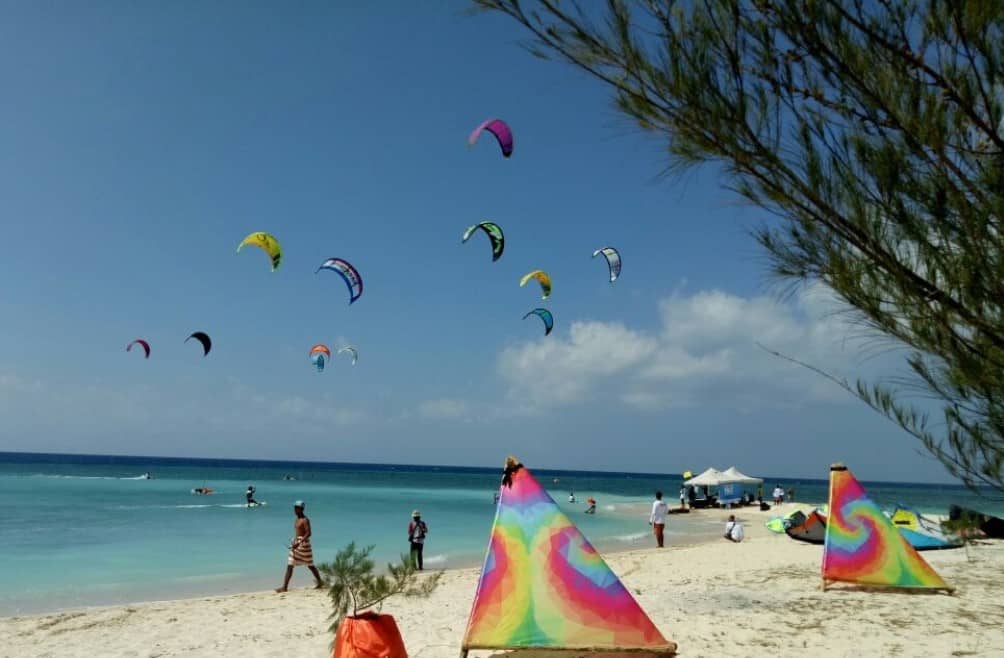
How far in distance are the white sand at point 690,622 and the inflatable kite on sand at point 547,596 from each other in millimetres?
755

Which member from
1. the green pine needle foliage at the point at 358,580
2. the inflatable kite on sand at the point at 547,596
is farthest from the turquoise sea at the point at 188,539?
the green pine needle foliage at the point at 358,580

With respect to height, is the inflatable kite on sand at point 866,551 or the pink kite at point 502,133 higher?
the pink kite at point 502,133

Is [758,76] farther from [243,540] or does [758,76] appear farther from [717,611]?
[243,540]

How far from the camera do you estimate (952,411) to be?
3.42 meters

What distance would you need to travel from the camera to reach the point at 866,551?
8367 mm

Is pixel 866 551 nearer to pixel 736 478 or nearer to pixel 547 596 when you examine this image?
pixel 547 596

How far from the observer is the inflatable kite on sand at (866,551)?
821 centimetres

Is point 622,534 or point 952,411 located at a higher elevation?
point 952,411

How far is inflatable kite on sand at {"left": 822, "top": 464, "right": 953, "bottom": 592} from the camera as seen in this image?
26.9 ft

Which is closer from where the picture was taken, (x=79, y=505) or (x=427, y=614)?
(x=427, y=614)

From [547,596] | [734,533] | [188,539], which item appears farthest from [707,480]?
[547,596]

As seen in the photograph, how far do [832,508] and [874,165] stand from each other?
6.68 meters

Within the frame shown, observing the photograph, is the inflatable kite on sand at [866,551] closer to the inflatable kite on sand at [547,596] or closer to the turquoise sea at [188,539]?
the turquoise sea at [188,539]

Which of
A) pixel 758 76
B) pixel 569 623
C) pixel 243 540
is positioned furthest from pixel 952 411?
pixel 243 540
